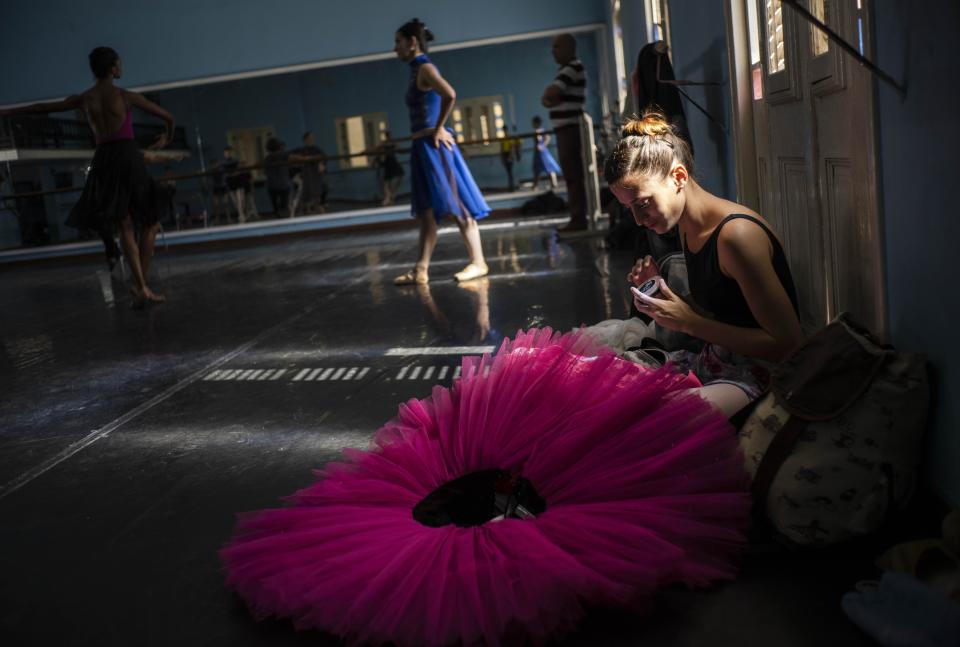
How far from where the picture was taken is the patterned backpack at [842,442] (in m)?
1.59

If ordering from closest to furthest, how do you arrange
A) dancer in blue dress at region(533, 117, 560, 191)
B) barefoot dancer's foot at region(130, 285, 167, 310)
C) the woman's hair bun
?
the woman's hair bun, barefoot dancer's foot at region(130, 285, 167, 310), dancer in blue dress at region(533, 117, 560, 191)

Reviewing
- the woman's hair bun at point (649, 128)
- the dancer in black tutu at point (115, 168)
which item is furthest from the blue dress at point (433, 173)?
the woman's hair bun at point (649, 128)

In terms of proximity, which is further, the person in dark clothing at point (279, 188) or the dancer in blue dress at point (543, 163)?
the person in dark clothing at point (279, 188)

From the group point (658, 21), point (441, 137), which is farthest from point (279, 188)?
point (658, 21)

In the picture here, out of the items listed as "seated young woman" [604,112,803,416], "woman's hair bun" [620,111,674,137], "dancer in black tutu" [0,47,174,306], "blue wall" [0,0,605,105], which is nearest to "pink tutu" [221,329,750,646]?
"seated young woman" [604,112,803,416]

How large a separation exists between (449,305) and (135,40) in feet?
29.2

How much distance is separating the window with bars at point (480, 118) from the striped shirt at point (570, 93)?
16.3ft

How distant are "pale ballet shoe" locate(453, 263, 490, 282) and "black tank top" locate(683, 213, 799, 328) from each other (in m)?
3.52

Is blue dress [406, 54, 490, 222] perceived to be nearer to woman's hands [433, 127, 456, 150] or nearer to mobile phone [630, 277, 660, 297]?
woman's hands [433, 127, 456, 150]

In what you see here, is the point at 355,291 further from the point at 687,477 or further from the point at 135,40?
the point at 135,40

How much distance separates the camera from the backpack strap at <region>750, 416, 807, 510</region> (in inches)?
65.2

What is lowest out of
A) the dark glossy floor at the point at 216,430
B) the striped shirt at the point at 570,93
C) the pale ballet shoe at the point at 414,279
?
the dark glossy floor at the point at 216,430

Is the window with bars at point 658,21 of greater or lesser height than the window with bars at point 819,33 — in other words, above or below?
above

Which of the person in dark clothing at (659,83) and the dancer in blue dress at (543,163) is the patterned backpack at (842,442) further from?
the dancer in blue dress at (543,163)
